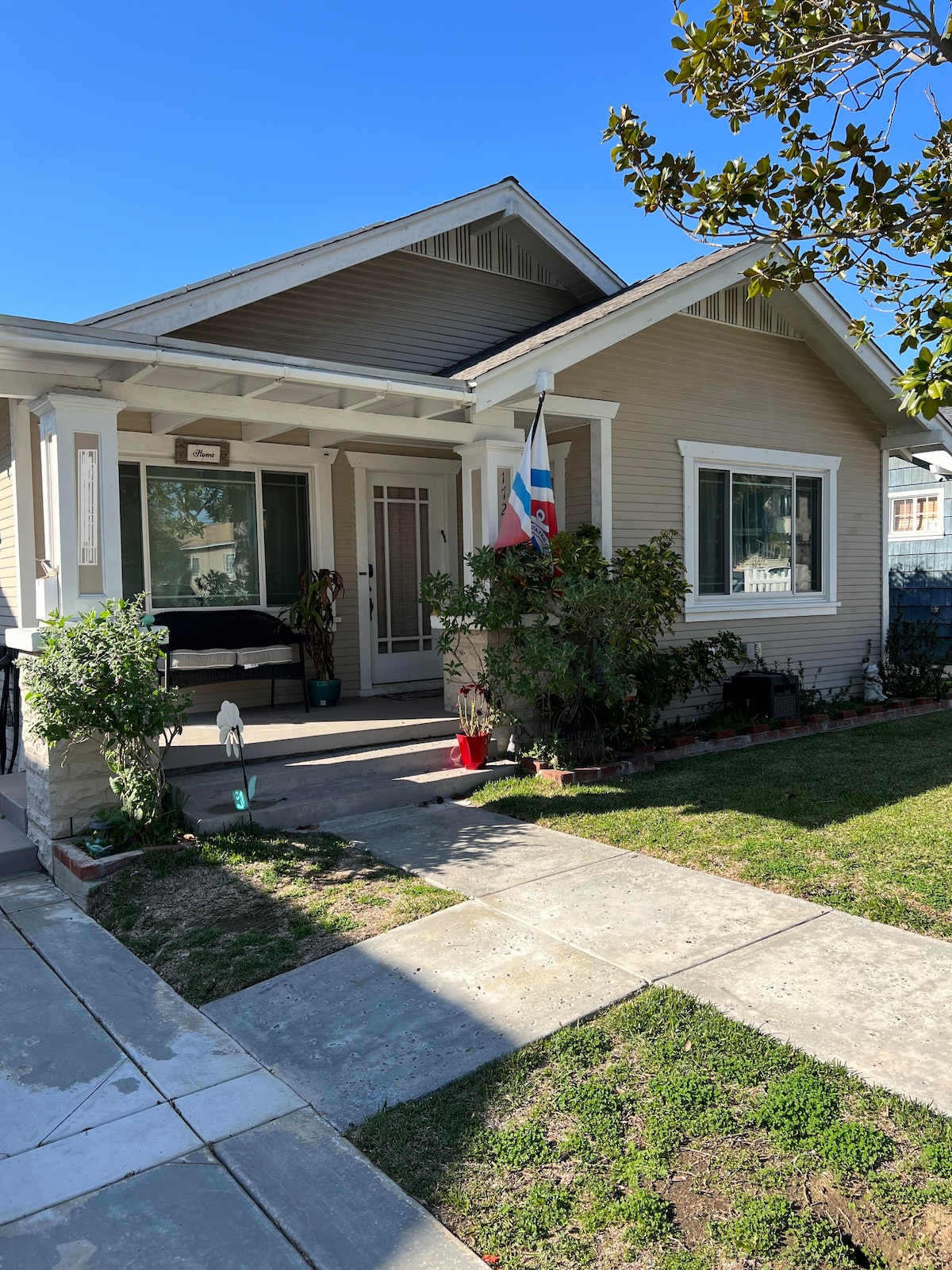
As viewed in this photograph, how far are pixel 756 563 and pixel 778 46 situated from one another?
6.38 meters

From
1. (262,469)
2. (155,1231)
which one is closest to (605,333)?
(262,469)

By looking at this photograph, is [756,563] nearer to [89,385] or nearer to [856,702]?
[856,702]

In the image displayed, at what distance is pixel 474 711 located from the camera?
290 inches

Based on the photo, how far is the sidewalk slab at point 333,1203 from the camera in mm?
2316

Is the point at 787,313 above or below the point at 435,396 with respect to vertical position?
above

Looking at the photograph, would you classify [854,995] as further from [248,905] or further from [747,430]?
[747,430]

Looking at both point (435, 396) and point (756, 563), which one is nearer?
point (435, 396)

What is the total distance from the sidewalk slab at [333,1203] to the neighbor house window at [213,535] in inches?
244

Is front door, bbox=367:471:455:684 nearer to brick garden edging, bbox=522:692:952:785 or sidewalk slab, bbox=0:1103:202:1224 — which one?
brick garden edging, bbox=522:692:952:785

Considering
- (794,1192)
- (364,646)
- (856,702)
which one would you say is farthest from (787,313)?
(794,1192)

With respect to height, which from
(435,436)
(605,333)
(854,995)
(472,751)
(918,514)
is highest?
(605,333)

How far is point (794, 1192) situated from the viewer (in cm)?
246

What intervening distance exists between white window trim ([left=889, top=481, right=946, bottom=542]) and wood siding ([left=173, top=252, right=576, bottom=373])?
316 inches

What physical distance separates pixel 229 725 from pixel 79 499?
1.71 meters
